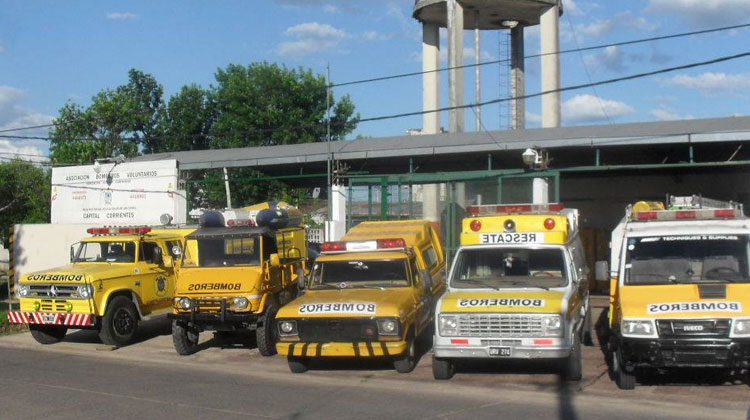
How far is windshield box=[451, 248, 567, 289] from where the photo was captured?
12.2 meters

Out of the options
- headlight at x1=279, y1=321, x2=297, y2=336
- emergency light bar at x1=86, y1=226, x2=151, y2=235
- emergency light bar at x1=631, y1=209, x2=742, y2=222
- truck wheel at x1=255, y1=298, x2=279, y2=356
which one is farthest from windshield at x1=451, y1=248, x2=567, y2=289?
emergency light bar at x1=86, y1=226, x2=151, y2=235

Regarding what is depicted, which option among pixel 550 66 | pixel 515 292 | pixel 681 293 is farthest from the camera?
pixel 550 66

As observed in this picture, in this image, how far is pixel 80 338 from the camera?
59.2 ft

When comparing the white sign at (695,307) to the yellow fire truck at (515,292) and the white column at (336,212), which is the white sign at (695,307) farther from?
the white column at (336,212)

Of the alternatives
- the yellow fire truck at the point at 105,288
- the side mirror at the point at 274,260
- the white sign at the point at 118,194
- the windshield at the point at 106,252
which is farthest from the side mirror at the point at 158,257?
the white sign at the point at 118,194

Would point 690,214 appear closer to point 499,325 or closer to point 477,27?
point 499,325

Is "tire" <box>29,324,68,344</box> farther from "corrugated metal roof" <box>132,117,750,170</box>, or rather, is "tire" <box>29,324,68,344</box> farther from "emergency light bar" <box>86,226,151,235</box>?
"corrugated metal roof" <box>132,117,750,170</box>

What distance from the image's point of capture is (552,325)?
10.9 metres

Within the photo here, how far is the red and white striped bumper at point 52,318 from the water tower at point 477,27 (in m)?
18.2

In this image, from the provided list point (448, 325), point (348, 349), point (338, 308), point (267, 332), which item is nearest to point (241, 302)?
point (267, 332)

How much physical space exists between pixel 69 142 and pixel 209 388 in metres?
43.8

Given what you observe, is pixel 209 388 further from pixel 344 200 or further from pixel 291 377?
pixel 344 200

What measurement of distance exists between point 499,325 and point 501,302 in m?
0.34

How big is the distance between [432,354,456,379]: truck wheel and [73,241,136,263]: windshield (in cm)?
786
